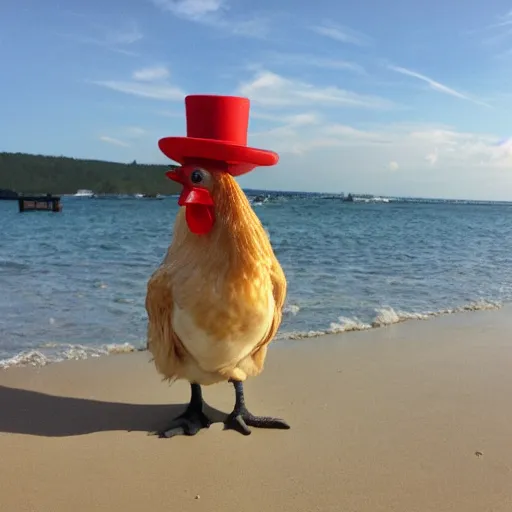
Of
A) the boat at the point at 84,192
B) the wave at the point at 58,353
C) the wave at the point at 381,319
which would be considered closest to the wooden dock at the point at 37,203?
the wave at the point at 381,319

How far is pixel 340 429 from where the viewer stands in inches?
122

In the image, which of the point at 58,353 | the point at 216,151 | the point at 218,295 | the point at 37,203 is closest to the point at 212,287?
the point at 218,295

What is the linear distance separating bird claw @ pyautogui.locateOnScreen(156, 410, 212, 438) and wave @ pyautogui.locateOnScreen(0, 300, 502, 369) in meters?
1.63

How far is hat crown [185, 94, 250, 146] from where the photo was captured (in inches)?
111

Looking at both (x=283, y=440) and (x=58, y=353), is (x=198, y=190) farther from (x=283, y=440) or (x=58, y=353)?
(x=58, y=353)

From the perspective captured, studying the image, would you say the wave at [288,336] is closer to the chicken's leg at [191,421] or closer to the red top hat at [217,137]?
the chicken's leg at [191,421]

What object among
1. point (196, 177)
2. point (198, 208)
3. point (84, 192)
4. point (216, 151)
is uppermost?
point (216, 151)

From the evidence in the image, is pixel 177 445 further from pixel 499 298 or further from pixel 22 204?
pixel 22 204

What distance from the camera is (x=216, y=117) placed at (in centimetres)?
282

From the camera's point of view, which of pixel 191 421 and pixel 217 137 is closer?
pixel 217 137

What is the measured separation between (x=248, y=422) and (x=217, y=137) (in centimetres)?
154

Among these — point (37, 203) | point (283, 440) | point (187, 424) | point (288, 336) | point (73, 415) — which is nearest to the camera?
point (283, 440)

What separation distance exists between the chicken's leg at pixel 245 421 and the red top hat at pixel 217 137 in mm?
1288

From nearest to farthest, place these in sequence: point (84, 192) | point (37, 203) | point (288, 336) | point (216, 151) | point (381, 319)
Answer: point (216, 151)
point (288, 336)
point (381, 319)
point (37, 203)
point (84, 192)
